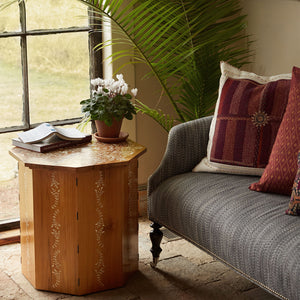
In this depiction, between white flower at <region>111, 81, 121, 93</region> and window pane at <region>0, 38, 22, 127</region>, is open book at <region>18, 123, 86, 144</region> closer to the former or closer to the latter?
white flower at <region>111, 81, 121, 93</region>

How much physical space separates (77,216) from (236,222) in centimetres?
68

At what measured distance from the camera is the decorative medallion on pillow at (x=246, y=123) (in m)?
2.50

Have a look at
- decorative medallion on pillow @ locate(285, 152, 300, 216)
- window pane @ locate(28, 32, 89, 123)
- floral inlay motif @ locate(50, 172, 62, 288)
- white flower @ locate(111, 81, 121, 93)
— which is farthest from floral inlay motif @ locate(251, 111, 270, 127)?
window pane @ locate(28, 32, 89, 123)

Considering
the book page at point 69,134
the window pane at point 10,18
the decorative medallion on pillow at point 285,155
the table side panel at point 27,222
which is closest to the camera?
the decorative medallion on pillow at point 285,155

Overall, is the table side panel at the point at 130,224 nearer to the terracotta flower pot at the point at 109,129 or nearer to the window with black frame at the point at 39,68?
the terracotta flower pot at the point at 109,129

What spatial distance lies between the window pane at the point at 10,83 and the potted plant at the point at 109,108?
1.83 feet

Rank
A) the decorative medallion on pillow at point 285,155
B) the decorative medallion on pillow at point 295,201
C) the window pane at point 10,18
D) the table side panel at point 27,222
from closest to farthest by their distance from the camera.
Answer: the decorative medallion on pillow at point 295,201, the decorative medallion on pillow at point 285,155, the table side panel at point 27,222, the window pane at point 10,18

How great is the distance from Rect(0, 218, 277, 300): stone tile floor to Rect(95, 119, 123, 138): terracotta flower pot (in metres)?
0.65

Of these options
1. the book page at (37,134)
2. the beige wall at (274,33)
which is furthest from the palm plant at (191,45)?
the book page at (37,134)

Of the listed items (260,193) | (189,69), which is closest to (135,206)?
(260,193)

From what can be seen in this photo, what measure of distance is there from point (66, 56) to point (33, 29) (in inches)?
9.0

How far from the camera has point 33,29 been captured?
10.1 ft

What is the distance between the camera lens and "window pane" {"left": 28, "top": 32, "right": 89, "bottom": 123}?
311 centimetres

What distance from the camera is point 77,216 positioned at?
2428mm
